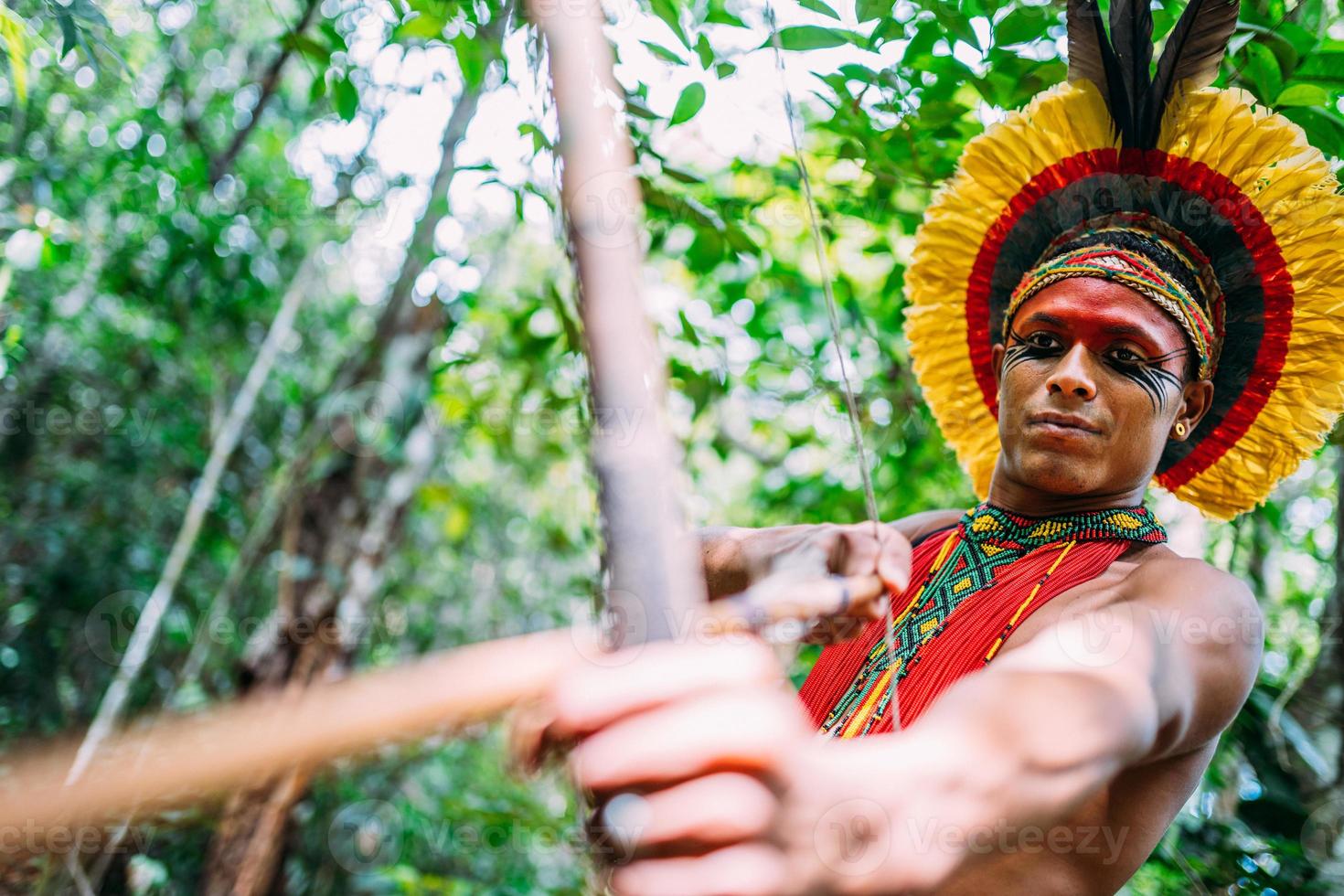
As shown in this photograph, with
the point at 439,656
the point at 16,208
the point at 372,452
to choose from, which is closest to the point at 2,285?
the point at 16,208

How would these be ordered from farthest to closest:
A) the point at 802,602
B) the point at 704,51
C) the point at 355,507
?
the point at 355,507 → the point at 704,51 → the point at 802,602

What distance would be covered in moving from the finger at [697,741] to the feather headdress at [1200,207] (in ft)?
5.16

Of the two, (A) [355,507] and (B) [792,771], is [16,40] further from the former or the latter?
(A) [355,507]

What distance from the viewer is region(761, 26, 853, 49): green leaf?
7.07 ft

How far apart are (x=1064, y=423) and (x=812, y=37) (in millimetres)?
1025

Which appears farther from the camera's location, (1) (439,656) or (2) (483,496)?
(2) (483,496)

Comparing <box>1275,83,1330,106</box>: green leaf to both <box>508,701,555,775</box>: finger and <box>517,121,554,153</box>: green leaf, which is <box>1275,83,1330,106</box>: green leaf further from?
<box>508,701,555,775</box>: finger

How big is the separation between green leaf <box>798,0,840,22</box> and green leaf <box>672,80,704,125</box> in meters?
0.31

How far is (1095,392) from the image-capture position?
69.1 inches

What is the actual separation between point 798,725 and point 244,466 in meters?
6.67

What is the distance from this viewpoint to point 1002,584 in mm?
1748

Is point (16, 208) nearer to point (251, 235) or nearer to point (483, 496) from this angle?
point (251, 235)

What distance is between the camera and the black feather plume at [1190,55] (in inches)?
73.2

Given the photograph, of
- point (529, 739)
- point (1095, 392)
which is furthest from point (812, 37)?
point (529, 739)
